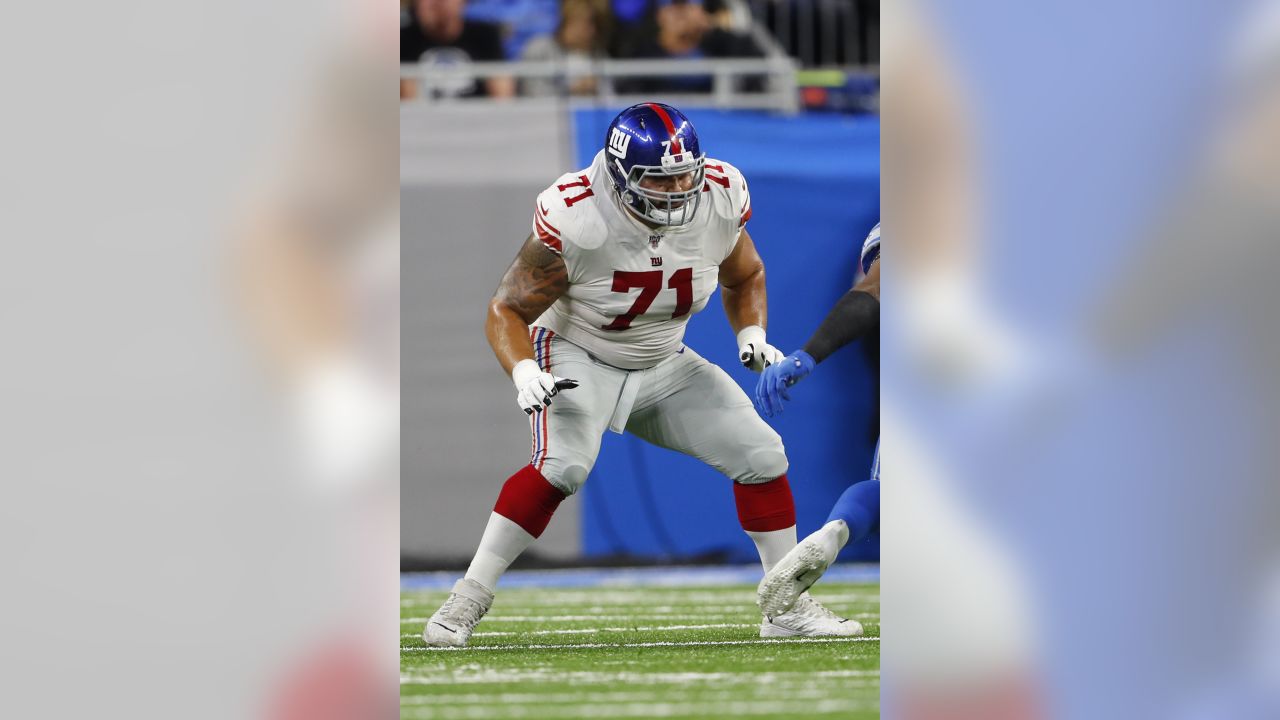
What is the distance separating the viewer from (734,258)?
4961 millimetres

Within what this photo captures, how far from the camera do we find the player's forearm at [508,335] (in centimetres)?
452

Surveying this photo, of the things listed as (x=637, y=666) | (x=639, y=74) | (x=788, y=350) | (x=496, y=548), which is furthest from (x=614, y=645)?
(x=639, y=74)

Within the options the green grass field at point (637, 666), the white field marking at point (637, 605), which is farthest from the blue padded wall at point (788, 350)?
the green grass field at point (637, 666)

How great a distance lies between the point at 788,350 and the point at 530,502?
3.22 m

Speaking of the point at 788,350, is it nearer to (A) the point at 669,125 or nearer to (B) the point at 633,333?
(B) the point at 633,333

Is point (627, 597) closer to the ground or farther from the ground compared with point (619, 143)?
closer to the ground

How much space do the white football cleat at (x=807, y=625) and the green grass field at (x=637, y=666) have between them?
5 centimetres

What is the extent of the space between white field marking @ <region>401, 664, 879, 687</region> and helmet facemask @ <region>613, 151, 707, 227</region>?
4.43 ft

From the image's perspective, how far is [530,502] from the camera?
4617 mm

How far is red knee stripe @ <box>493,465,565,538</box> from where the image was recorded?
462cm

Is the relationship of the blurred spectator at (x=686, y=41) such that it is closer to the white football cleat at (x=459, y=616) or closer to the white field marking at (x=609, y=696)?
the white football cleat at (x=459, y=616)
